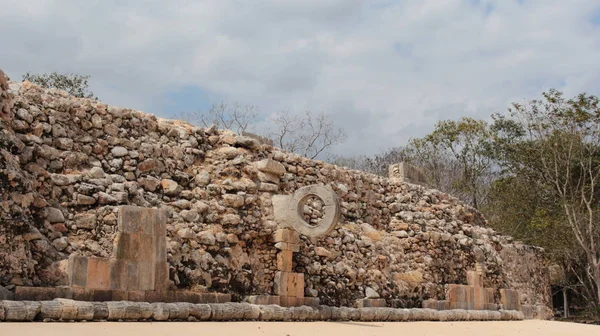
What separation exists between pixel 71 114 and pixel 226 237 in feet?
9.96

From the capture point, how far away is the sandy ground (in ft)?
21.7

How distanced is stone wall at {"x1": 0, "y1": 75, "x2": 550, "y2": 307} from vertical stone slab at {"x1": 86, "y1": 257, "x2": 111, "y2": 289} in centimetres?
29

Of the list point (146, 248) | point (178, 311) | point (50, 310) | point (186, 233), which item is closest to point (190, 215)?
point (186, 233)

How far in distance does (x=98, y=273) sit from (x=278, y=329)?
2.46 meters

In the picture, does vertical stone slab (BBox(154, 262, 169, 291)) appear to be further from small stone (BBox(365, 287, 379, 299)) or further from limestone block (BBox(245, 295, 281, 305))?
small stone (BBox(365, 287, 379, 299))

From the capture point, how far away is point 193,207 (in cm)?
1064

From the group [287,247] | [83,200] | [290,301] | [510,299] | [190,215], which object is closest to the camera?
[83,200]

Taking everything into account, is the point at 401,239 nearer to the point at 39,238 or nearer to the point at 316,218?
the point at 316,218

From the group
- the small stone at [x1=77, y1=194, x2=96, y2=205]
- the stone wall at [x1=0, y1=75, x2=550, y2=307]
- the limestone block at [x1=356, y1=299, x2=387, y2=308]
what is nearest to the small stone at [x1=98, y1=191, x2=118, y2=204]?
the stone wall at [x1=0, y1=75, x2=550, y2=307]

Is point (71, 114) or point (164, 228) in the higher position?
point (71, 114)

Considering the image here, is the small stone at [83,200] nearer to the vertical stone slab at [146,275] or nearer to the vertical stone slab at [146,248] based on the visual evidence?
the vertical stone slab at [146,248]

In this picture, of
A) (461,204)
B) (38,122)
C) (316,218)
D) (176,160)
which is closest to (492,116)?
(461,204)

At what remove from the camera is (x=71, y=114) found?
33.1 ft

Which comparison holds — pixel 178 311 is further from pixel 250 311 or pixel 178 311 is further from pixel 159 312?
pixel 250 311
